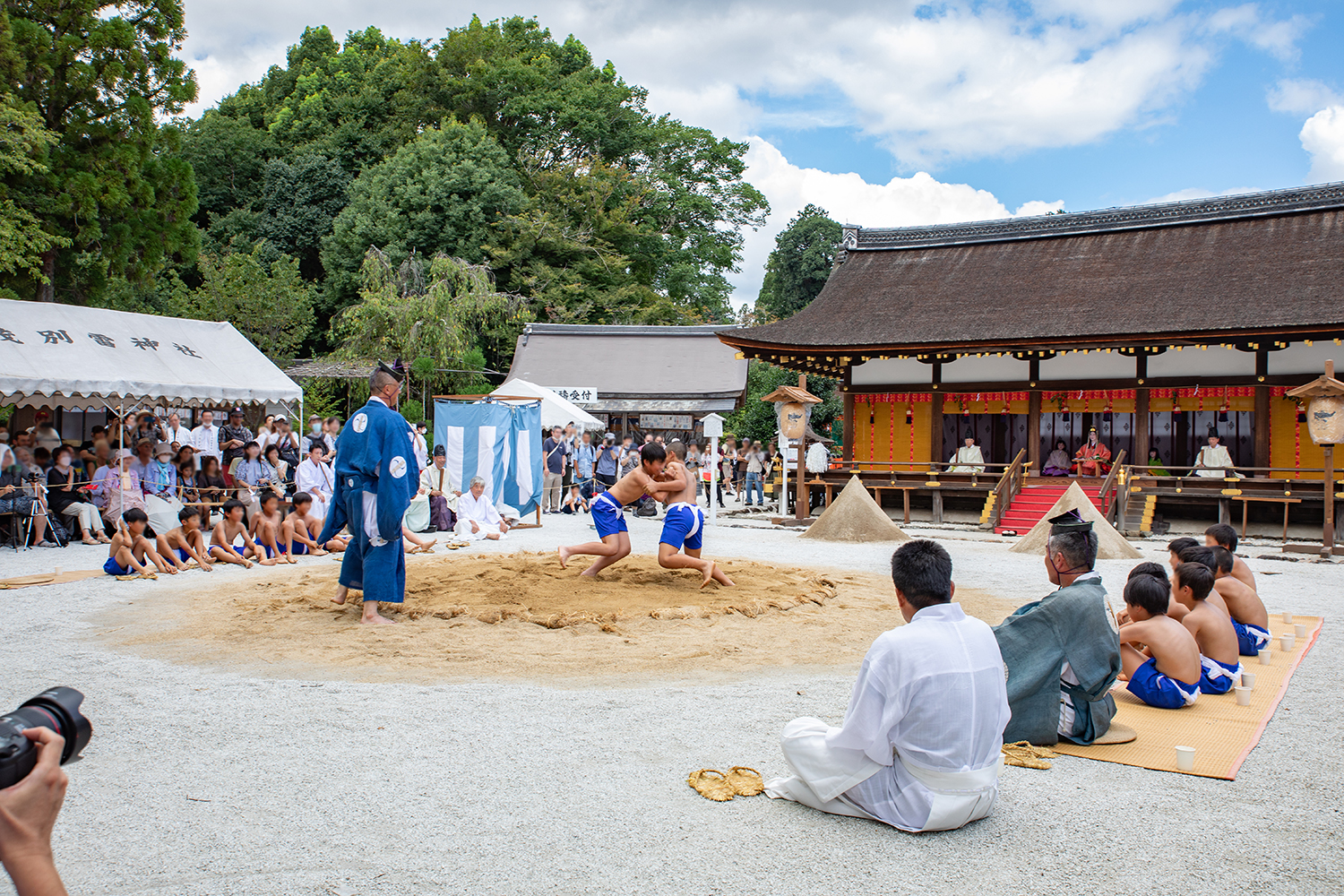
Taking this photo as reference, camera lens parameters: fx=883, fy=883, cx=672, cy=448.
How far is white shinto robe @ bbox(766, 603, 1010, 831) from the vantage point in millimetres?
2625

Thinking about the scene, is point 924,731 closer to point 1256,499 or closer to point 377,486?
point 377,486

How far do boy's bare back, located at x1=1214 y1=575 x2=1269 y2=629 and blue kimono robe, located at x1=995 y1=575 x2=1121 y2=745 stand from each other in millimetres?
2128

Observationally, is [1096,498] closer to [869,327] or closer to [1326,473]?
[1326,473]

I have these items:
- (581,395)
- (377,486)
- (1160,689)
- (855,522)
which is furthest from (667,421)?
(1160,689)

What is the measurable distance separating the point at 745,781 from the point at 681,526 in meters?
3.77

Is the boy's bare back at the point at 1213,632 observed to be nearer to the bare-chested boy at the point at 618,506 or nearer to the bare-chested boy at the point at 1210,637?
the bare-chested boy at the point at 1210,637

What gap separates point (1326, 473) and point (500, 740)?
11.1 m

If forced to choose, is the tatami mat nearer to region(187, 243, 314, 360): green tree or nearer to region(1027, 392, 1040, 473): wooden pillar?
region(1027, 392, 1040, 473): wooden pillar

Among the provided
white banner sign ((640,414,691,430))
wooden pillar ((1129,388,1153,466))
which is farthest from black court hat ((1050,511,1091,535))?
white banner sign ((640,414,691,430))

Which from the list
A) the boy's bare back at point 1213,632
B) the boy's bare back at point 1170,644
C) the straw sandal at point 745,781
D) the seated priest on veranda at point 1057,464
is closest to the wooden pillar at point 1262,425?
the seated priest on veranda at point 1057,464

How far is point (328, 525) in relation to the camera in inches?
230

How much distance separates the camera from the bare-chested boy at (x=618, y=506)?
6.82 m

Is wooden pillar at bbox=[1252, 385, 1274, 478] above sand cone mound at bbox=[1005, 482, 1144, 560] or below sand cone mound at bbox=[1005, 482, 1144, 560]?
above

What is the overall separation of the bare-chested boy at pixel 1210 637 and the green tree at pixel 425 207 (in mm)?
24730
